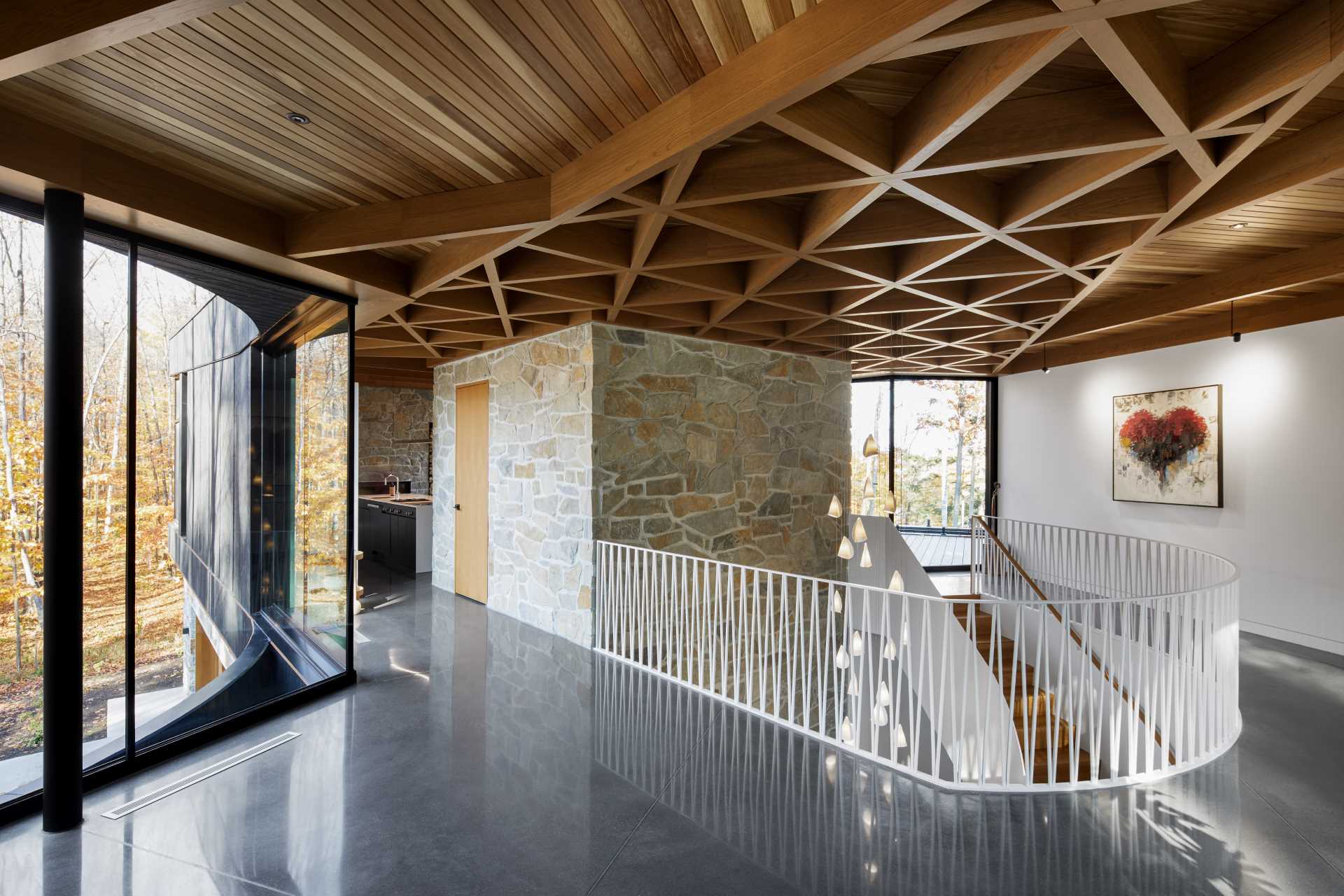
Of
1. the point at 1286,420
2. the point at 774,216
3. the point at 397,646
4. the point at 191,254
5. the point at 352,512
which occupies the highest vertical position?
the point at 774,216

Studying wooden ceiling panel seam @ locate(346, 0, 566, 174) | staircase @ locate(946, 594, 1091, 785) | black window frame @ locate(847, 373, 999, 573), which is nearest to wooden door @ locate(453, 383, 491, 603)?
wooden ceiling panel seam @ locate(346, 0, 566, 174)

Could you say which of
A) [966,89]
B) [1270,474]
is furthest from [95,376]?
[1270,474]

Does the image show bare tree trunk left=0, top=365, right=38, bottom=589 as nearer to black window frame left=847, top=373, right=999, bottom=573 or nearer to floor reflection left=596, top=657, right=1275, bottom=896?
floor reflection left=596, top=657, right=1275, bottom=896

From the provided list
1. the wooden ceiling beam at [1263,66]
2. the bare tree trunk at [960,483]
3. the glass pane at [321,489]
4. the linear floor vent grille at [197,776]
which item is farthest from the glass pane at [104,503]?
the bare tree trunk at [960,483]

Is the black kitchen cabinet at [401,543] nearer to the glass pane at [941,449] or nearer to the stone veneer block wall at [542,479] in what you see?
the stone veneer block wall at [542,479]

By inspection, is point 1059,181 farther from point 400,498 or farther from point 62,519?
point 400,498

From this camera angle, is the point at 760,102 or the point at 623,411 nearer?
the point at 760,102

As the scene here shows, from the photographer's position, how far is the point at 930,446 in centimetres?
911

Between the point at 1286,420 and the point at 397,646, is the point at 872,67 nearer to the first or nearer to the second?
the point at 397,646

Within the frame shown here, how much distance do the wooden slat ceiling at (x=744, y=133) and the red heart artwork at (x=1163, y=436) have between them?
222 cm

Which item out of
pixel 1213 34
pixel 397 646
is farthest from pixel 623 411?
pixel 1213 34

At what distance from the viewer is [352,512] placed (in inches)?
166

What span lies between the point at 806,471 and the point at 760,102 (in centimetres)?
504

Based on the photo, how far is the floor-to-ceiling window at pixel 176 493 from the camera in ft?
8.00
